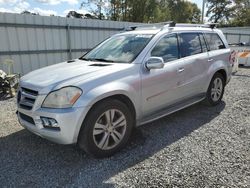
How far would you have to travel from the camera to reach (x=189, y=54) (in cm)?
435

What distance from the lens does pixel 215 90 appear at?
5188 mm

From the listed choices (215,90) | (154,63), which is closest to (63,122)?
(154,63)

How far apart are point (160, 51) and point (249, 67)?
9.53 m

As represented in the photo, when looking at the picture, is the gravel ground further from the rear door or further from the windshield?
the windshield

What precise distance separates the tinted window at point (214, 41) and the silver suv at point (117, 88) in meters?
0.20

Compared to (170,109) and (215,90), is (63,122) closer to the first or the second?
(170,109)

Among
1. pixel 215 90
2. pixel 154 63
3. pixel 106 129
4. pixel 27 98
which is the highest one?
pixel 154 63

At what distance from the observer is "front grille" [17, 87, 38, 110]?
10.1ft

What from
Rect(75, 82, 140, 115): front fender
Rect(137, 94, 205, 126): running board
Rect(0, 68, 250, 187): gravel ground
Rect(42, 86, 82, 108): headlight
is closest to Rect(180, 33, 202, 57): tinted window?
Rect(137, 94, 205, 126): running board

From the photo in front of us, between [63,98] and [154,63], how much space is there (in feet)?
4.62

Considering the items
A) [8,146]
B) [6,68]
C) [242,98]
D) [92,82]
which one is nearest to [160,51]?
[92,82]

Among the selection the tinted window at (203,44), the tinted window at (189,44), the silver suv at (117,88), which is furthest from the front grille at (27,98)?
the tinted window at (203,44)

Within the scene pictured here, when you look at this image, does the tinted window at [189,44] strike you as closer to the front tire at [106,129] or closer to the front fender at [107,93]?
the front fender at [107,93]

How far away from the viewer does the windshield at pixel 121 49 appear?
12.2 ft
